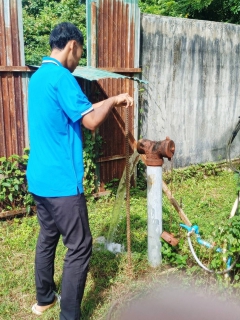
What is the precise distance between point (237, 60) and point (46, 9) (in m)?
7.95

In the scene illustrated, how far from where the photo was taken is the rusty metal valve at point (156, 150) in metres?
2.88

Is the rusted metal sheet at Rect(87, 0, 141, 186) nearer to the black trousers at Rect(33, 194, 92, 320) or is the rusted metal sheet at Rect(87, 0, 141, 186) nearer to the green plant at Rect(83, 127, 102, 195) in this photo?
the green plant at Rect(83, 127, 102, 195)

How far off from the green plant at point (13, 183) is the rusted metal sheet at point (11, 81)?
12 centimetres

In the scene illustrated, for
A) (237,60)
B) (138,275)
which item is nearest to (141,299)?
(138,275)

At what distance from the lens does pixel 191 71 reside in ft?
18.9

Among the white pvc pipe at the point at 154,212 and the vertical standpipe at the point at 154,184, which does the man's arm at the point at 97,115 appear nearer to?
the vertical standpipe at the point at 154,184

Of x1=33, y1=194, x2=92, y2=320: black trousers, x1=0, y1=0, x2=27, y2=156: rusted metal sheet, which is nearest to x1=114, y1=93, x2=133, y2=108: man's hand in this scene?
x1=33, y1=194, x2=92, y2=320: black trousers

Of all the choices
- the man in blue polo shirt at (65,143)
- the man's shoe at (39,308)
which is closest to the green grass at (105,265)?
the man's shoe at (39,308)

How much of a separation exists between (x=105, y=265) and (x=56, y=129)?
1.60 meters

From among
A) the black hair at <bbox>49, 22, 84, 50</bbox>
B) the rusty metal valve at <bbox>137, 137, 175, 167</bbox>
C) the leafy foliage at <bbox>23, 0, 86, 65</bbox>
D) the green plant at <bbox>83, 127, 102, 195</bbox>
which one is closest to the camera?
the black hair at <bbox>49, 22, 84, 50</bbox>

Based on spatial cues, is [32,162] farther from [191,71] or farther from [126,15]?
[191,71]

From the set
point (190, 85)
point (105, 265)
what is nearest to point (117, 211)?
point (105, 265)

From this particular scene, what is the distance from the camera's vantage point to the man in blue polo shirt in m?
2.23

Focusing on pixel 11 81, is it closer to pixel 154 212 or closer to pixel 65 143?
pixel 65 143
